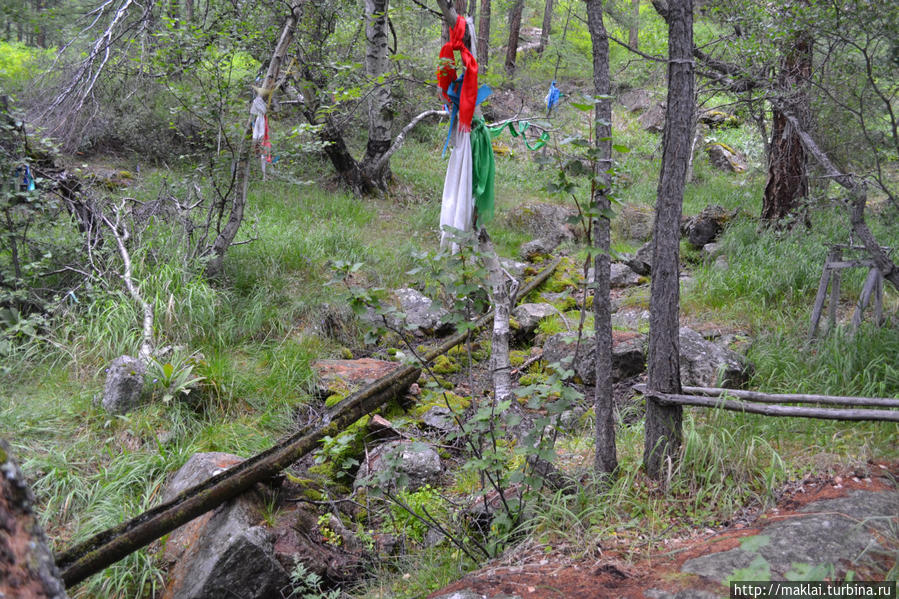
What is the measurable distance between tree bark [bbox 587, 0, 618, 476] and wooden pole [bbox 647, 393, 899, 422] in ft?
0.82

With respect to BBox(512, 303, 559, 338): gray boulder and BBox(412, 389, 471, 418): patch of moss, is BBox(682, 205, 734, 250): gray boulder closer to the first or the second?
BBox(512, 303, 559, 338): gray boulder

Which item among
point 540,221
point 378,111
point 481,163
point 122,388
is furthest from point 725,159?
point 122,388

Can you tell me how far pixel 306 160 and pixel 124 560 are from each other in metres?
7.98

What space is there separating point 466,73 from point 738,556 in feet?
11.1

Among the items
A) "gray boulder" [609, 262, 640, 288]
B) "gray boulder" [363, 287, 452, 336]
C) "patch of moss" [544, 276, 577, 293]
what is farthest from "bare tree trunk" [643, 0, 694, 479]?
"gray boulder" [609, 262, 640, 288]

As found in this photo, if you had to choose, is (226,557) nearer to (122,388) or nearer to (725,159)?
(122,388)

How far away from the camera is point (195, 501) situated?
9.99 ft

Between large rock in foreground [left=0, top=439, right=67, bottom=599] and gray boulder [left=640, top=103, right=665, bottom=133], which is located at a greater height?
gray boulder [left=640, top=103, right=665, bottom=133]

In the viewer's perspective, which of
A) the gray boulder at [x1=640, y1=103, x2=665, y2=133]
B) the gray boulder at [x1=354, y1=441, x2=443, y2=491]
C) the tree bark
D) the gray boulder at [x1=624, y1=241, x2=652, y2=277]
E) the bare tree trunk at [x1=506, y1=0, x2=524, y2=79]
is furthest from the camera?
the gray boulder at [x1=640, y1=103, x2=665, y2=133]

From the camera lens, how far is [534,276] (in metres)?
7.76

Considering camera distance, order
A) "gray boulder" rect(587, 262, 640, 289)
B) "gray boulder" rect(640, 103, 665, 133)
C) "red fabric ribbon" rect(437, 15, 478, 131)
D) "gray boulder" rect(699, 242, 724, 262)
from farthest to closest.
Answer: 1. "gray boulder" rect(640, 103, 665, 133)
2. "gray boulder" rect(699, 242, 724, 262)
3. "gray boulder" rect(587, 262, 640, 289)
4. "red fabric ribbon" rect(437, 15, 478, 131)

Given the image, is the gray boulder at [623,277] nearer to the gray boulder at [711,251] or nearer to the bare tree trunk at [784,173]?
the gray boulder at [711,251]

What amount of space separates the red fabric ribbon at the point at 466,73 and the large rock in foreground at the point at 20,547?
354 centimetres

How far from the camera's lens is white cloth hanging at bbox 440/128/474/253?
4516 mm
